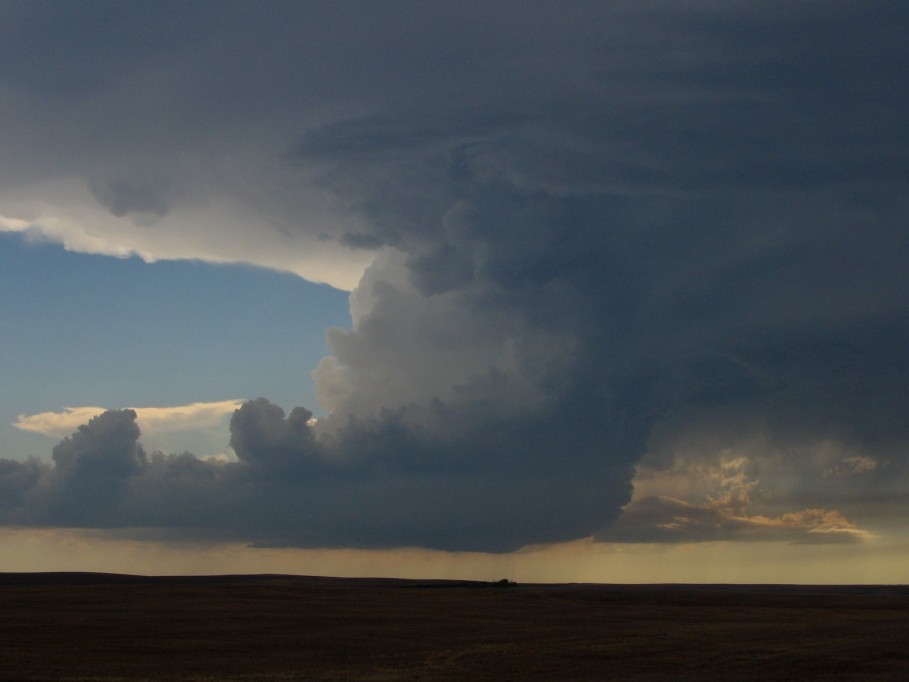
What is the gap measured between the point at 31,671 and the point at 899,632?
210 feet

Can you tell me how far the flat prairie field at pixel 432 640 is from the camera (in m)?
50.1

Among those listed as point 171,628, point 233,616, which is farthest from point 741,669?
point 233,616

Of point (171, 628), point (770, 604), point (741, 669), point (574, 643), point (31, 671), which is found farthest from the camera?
point (770, 604)

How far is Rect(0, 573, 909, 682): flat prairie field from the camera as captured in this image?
50094 mm

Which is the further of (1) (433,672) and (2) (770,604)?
(2) (770,604)

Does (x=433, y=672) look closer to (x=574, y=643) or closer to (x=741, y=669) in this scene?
(x=741, y=669)

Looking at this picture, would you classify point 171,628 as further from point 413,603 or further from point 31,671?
point 413,603

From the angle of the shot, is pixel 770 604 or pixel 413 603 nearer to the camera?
pixel 413 603

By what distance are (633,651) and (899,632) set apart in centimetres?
3020

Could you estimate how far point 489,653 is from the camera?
60062 millimetres

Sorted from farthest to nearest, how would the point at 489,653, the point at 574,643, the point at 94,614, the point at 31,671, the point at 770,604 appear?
1. the point at 770,604
2. the point at 94,614
3. the point at 574,643
4. the point at 489,653
5. the point at 31,671

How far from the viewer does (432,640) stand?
69312mm

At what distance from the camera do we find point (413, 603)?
12006cm

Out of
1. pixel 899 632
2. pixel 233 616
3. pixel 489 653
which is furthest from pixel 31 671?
pixel 899 632
